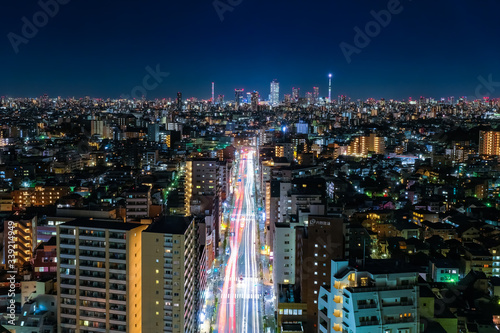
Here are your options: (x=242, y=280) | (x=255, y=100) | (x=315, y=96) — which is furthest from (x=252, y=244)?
(x=315, y=96)

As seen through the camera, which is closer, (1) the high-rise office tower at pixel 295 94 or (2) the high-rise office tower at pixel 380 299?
(2) the high-rise office tower at pixel 380 299

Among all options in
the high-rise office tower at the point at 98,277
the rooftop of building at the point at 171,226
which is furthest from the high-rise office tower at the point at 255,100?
the high-rise office tower at the point at 98,277

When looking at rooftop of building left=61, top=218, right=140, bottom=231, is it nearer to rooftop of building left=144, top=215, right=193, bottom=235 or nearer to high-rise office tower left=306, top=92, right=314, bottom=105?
rooftop of building left=144, top=215, right=193, bottom=235

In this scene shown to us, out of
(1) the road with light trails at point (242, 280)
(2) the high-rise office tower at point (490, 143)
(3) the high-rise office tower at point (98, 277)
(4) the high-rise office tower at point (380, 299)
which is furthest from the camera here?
(2) the high-rise office tower at point (490, 143)

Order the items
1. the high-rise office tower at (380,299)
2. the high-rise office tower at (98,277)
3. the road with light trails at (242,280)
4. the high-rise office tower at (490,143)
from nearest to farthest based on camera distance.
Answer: the high-rise office tower at (380,299)
the high-rise office tower at (98,277)
the road with light trails at (242,280)
the high-rise office tower at (490,143)

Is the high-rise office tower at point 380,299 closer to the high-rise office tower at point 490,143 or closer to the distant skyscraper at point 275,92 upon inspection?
the high-rise office tower at point 490,143

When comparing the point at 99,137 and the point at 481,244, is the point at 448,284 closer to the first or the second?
the point at 481,244

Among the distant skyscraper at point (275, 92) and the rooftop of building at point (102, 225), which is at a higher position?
the distant skyscraper at point (275, 92)

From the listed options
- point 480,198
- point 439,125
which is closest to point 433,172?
point 480,198
